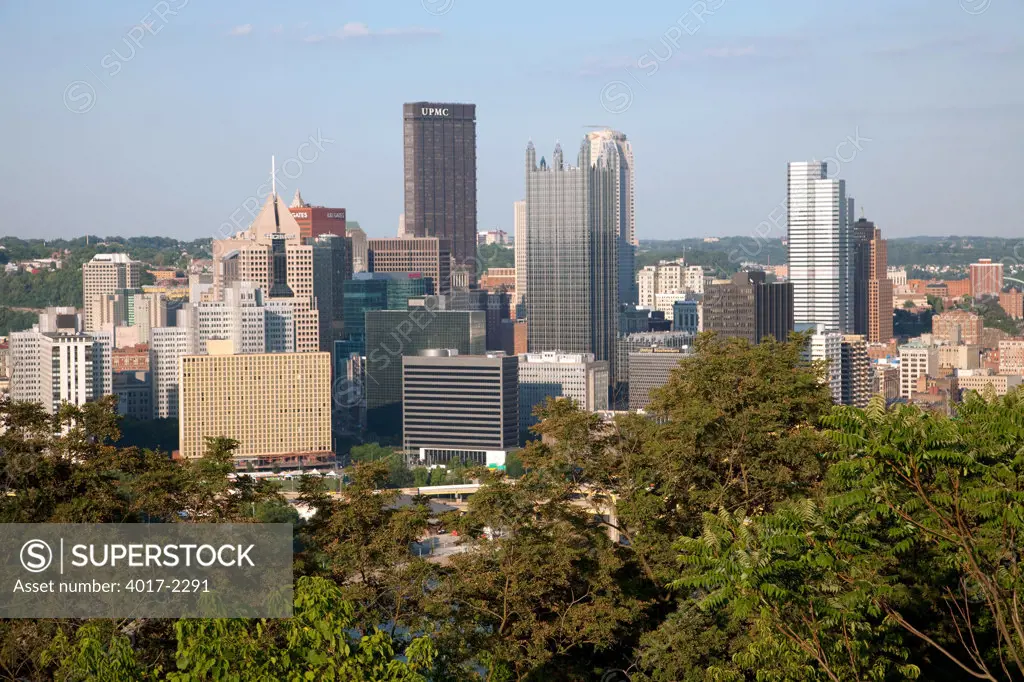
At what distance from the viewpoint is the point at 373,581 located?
39.9 feet

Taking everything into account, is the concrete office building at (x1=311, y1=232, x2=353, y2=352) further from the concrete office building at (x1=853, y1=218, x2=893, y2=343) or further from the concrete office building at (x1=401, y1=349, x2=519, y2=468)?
the concrete office building at (x1=853, y1=218, x2=893, y2=343)

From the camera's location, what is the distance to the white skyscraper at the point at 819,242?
9638cm

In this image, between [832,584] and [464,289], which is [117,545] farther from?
[464,289]

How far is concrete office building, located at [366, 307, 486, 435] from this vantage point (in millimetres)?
71188

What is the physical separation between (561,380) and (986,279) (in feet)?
161

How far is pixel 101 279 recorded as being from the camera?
91.1 metres

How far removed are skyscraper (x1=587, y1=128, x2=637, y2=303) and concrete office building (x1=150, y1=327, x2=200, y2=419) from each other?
29506mm

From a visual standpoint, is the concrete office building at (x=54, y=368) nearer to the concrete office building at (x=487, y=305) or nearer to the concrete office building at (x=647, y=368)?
the concrete office building at (x=487, y=305)

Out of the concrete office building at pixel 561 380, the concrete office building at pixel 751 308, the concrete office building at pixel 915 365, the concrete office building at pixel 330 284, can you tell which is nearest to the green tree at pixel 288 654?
the concrete office building at pixel 561 380

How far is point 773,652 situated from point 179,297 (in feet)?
289

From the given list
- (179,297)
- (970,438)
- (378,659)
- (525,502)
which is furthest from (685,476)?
(179,297)

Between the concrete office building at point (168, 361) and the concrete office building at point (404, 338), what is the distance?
8812 mm

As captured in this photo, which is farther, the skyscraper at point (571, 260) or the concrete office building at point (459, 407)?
the skyscraper at point (571, 260)

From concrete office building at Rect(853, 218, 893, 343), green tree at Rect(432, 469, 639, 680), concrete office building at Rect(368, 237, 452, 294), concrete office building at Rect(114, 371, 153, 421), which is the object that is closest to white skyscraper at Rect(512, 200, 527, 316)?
concrete office building at Rect(368, 237, 452, 294)
